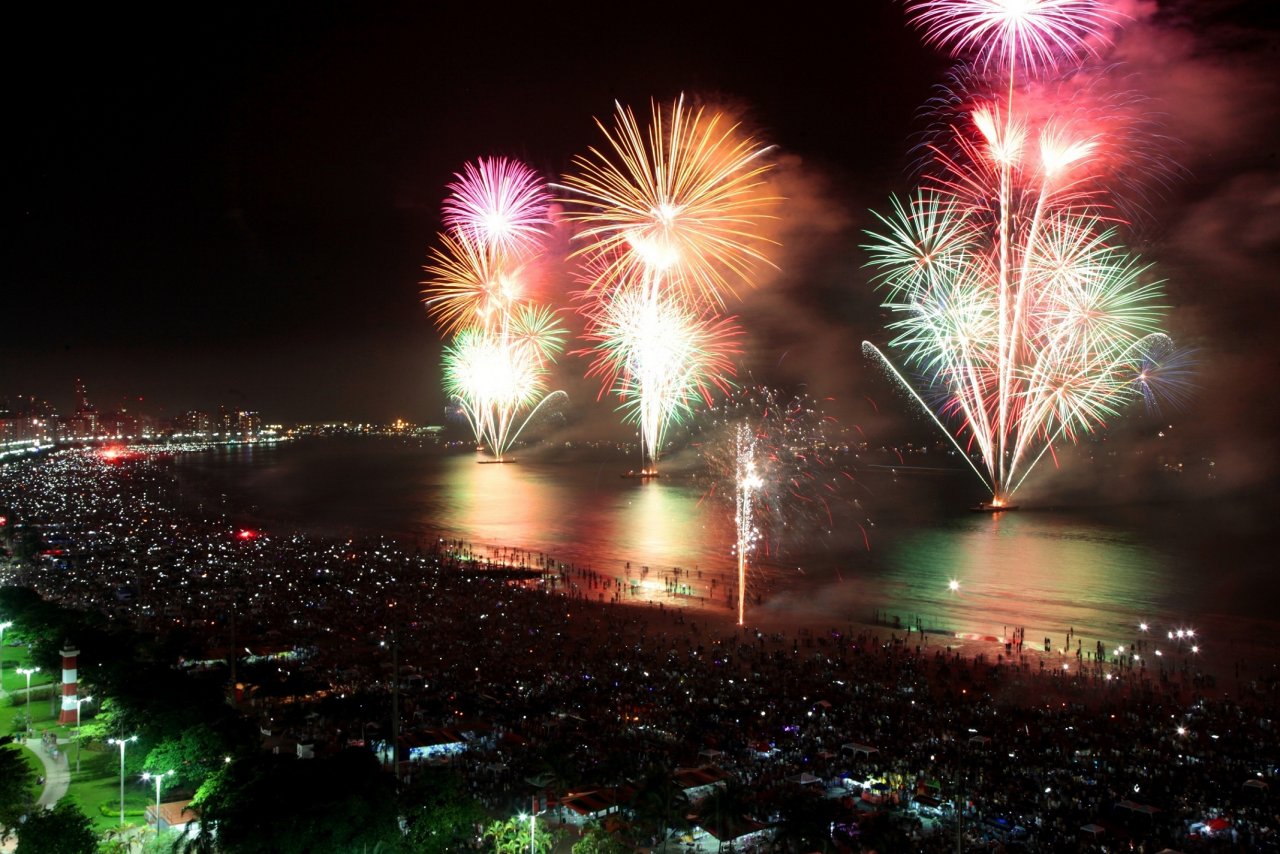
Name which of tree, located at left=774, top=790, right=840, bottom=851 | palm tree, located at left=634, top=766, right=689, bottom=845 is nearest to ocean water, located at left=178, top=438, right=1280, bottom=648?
tree, located at left=774, top=790, right=840, bottom=851

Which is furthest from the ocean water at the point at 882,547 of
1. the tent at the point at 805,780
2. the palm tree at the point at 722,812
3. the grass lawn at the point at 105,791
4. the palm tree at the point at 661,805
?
the grass lawn at the point at 105,791

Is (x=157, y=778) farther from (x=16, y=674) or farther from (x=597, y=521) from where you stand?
(x=597, y=521)

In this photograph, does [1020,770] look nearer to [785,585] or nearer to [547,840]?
[547,840]

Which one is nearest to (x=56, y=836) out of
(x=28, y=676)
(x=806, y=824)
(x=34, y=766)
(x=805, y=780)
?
(x=34, y=766)

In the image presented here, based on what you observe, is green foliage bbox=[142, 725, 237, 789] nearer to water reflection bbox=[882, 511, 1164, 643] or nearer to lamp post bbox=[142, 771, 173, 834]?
lamp post bbox=[142, 771, 173, 834]

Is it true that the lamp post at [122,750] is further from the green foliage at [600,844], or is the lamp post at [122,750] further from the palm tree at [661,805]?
the palm tree at [661,805]
